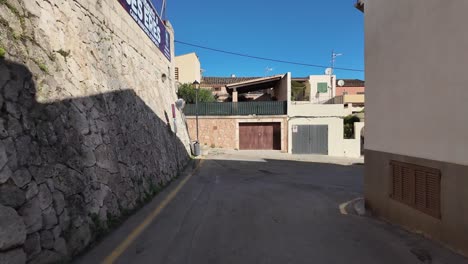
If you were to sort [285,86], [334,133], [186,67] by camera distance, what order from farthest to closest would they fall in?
[186,67] < [285,86] < [334,133]

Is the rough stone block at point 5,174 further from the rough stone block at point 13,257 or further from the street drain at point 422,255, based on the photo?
the street drain at point 422,255

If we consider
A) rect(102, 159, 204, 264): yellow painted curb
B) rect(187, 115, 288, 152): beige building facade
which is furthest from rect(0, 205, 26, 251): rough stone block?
rect(187, 115, 288, 152): beige building facade

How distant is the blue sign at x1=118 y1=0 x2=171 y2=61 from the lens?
10.4m

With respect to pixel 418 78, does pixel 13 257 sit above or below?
below

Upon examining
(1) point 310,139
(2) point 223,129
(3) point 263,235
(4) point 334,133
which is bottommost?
(3) point 263,235

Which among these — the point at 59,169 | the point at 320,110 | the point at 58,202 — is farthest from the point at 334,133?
the point at 58,202

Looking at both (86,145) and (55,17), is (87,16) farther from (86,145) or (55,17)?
(86,145)

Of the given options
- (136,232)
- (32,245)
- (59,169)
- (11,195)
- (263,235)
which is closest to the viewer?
(11,195)

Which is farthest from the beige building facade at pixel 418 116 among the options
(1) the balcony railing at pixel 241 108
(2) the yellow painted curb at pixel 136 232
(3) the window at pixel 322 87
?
(3) the window at pixel 322 87

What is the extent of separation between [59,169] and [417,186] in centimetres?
581

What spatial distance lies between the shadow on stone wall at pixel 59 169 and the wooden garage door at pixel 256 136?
58.6ft

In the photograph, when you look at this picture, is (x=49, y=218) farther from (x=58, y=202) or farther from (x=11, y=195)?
(x=11, y=195)

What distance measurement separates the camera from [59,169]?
4406mm

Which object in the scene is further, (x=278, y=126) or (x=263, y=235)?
(x=278, y=126)
